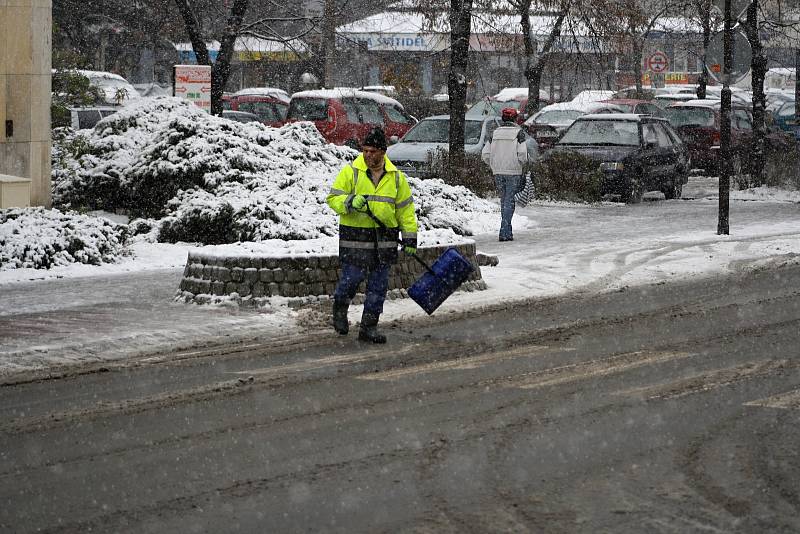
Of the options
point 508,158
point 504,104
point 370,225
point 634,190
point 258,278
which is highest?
point 504,104

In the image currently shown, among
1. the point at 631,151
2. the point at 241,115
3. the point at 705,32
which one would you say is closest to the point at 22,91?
the point at 631,151

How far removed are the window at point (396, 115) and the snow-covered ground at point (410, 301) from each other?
8533 mm

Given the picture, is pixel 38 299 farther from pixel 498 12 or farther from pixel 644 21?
pixel 644 21

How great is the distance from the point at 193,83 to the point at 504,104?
1808 cm

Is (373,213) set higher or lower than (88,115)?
lower

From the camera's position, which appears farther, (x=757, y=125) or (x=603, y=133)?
(x=757, y=125)

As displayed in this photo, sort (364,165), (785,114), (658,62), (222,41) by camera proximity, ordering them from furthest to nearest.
Result: (785,114) → (658,62) → (222,41) → (364,165)

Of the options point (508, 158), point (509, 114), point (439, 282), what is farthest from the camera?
point (509, 114)

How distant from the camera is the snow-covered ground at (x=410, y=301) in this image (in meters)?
10.4

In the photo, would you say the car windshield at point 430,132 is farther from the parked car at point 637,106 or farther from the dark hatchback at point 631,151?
the parked car at point 637,106

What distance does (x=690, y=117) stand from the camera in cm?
3184

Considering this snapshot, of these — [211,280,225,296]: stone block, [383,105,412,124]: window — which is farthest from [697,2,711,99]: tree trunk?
[211,280,225,296]: stone block

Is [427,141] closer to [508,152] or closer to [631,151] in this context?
[631,151]

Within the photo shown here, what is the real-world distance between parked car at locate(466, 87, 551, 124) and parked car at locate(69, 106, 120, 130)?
26.6 ft
